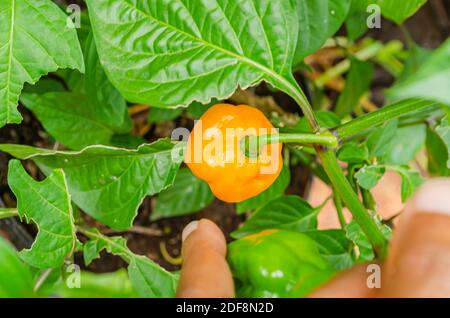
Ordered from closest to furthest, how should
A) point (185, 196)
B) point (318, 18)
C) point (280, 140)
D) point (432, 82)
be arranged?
point (432, 82), point (280, 140), point (318, 18), point (185, 196)

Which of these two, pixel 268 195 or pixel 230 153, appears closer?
pixel 230 153

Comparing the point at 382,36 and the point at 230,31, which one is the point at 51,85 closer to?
the point at 230,31

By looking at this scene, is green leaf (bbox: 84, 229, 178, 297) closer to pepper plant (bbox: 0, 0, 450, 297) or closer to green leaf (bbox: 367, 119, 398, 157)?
pepper plant (bbox: 0, 0, 450, 297)

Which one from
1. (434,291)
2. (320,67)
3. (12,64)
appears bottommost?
(434,291)

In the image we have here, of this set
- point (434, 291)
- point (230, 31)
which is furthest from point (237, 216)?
point (434, 291)

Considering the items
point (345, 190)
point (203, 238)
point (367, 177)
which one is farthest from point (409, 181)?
point (203, 238)

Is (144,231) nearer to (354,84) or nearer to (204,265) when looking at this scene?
(354,84)
